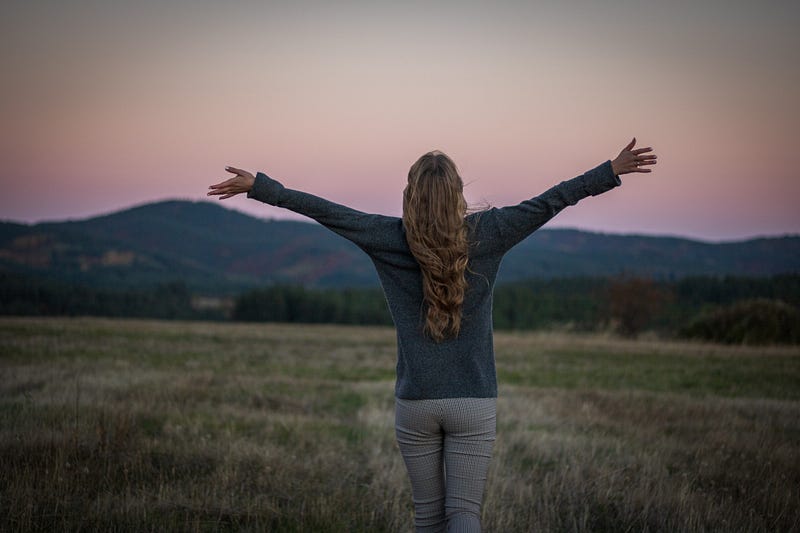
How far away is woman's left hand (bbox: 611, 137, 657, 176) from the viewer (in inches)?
124

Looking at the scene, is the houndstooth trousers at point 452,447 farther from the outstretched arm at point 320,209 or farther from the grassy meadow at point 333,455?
the grassy meadow at point 333,455

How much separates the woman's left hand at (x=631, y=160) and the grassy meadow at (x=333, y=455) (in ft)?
9.42

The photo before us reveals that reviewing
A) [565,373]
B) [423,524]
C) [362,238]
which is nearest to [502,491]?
[423,524]

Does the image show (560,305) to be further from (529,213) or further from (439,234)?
(439,234)

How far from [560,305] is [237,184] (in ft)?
236

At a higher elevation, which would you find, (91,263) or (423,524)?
(91,263)

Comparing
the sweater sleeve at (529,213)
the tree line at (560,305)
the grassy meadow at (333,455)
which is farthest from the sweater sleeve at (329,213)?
the tree line at (560,305)

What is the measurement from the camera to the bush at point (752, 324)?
85.3 feet

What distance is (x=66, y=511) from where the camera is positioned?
4539 mm

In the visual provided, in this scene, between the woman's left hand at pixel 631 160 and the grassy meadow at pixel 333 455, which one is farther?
the grassy meadow at pixel 333 455

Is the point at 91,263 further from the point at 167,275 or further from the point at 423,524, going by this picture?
the point at 423,524

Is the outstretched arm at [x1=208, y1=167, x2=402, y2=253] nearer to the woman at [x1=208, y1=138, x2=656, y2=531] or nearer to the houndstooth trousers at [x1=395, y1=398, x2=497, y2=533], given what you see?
the woman at [x1=208, y1=138, x2=656, y2=531]

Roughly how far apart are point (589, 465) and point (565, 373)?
10.6 meters

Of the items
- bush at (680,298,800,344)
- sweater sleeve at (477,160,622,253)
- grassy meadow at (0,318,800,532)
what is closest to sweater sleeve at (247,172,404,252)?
sweater sleeve at (477,160,622,253)
